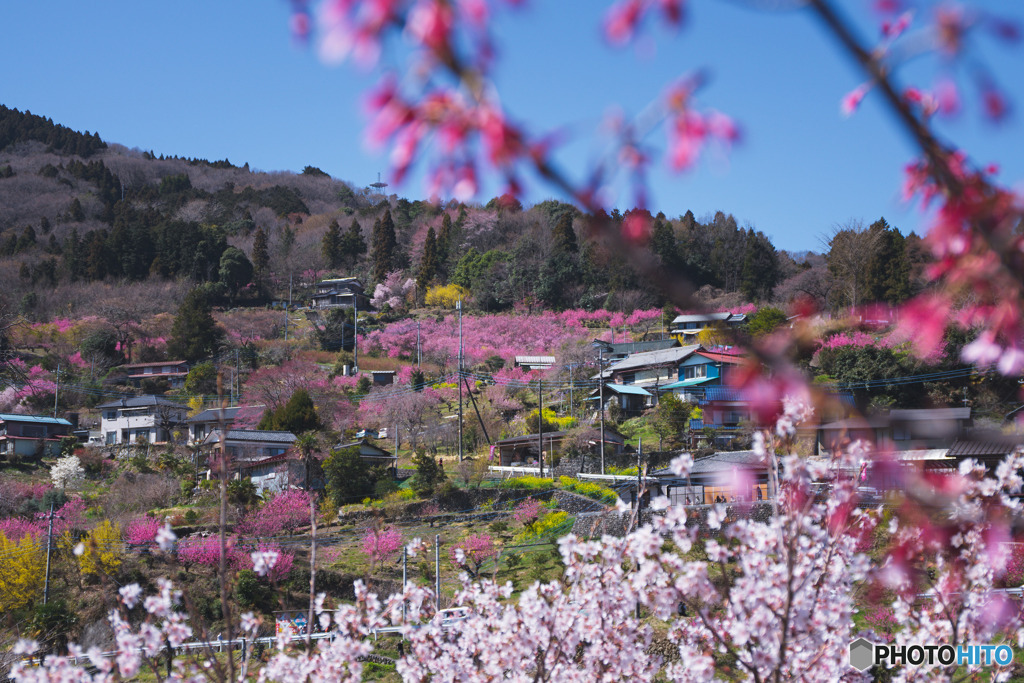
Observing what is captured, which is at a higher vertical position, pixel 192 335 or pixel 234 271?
pixel 234 271

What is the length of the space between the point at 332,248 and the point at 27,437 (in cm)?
3628

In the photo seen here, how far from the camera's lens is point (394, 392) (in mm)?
34375

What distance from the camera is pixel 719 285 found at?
5162 centimetres

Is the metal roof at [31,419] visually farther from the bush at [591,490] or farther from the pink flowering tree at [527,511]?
the bush at [591,490]

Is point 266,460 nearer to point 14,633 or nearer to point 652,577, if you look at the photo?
point 14,633

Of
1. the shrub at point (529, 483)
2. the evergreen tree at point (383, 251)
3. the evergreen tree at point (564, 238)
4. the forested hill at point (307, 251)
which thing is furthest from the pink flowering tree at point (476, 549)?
the evergreen tree at point (383, 251)

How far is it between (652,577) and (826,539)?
1.11 metres

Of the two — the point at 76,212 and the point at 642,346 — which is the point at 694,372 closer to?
the point at 642,346

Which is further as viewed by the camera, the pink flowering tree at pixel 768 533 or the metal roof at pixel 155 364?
the metal roof at pixel 155 364

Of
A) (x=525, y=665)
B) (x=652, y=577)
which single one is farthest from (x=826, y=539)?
(x=525, y=665)

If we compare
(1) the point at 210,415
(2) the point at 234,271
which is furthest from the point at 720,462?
(2) the point at 234,271

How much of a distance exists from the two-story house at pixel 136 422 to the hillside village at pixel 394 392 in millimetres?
125

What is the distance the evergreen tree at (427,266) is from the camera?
180 feet

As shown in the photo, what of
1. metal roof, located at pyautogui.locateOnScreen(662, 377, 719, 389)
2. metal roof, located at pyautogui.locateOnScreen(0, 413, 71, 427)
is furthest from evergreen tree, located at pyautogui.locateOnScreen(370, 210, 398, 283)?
metal roof, located at pyautogui.locateOnScreen(662, 377, 719, 389)
